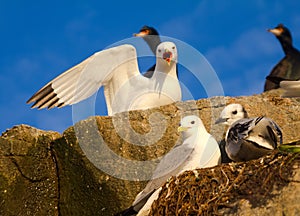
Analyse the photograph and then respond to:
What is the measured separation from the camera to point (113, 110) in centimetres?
923

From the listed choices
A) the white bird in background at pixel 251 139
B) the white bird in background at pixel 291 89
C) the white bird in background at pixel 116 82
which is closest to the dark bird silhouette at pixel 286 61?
the white bird in background at pixel 116 82

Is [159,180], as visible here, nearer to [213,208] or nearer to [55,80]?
[213,208]

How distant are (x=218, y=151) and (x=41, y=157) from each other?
71.0 inches

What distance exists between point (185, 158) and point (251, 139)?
0.71 m

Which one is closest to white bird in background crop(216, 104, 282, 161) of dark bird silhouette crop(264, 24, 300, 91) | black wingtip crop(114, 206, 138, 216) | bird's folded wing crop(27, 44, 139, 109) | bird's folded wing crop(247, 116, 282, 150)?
bird's folded wing crop(247, 116, 282, 150)

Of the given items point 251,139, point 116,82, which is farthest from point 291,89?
point 116,82

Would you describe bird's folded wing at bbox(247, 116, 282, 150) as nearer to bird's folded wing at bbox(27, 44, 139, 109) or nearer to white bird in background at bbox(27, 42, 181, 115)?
white bird in background at bbox(27, 42, 181, 115)

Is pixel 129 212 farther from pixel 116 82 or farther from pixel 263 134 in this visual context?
pixel 116 82

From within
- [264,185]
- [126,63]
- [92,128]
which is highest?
[126,63]

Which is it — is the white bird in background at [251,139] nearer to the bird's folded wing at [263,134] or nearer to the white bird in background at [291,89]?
the bird's folded wing at [263,134]

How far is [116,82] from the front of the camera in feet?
31.1

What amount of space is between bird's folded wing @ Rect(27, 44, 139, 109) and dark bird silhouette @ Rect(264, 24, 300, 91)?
25.2 ft

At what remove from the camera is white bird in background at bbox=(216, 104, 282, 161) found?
6.71m

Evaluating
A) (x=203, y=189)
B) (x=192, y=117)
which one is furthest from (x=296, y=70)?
(x=203, y=189)
